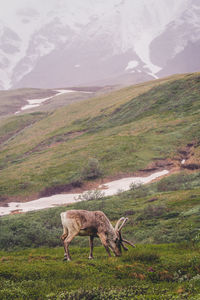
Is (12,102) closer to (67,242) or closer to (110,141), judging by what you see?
(110,141)

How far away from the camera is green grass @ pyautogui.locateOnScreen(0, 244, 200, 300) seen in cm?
838

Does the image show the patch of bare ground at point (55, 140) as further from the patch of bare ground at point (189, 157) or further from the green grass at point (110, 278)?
the green grass at point (110, 278)

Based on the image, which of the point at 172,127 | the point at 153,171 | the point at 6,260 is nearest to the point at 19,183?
the point at 153,171

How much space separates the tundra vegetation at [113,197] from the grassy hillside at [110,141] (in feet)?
0.79

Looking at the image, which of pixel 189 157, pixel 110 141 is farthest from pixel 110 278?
pixel 110 141

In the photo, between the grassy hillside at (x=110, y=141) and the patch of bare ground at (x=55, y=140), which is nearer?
the grassy hillside at (x=110, y=141)

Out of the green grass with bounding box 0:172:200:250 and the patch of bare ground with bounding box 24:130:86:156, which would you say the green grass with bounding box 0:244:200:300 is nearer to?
the green grass with bounding box 0:172:200:250

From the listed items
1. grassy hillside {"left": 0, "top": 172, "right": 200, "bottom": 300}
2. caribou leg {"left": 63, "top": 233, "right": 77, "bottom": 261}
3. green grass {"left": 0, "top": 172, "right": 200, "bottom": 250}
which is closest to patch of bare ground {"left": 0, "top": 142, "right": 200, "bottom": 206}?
green grass {"left": 0, "top": 172, "right": 200, "bottom": 250}

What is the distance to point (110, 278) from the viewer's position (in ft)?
33.0

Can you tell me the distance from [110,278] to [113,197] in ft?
75.5

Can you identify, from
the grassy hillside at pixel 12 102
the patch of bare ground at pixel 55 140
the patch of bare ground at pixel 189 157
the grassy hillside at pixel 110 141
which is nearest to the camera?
the patch of bare ground at pixel 189 157

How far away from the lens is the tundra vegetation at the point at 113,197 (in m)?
9.61

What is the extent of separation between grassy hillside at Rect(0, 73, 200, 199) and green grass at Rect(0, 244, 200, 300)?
3006cm

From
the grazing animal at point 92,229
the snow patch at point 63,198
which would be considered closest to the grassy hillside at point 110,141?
the snow patch at point 63,198
